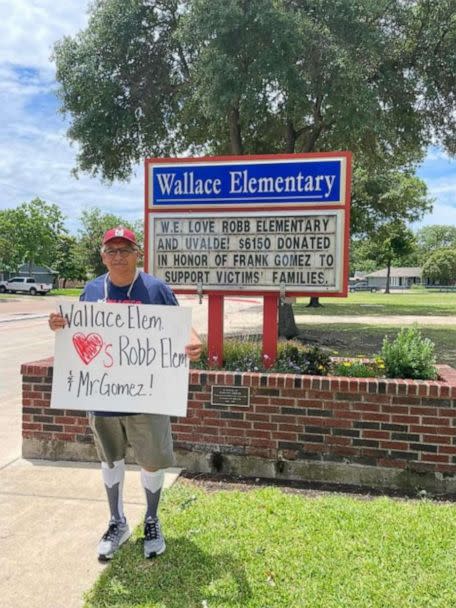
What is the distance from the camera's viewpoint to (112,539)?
3.14 meters

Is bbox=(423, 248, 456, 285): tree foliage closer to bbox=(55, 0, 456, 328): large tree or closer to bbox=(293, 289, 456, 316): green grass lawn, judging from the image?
bbox=(293, 289, 456, 316): green grass lawn

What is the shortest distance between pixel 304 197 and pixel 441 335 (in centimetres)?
1119

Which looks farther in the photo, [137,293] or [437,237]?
[437,237]

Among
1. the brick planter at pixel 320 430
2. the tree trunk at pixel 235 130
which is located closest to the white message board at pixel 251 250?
the brick planter at pixel 320 430

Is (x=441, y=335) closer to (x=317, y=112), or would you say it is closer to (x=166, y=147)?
(x=317, y=112)

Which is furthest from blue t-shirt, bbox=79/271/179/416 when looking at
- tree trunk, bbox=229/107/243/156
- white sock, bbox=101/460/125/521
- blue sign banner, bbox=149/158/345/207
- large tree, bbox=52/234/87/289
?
large tree, bbox=52/234/87/289

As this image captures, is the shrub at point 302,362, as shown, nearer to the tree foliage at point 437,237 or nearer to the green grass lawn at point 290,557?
the green grass lawn at point 290,557

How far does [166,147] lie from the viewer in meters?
13.4

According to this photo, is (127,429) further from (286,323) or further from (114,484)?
(286,323)

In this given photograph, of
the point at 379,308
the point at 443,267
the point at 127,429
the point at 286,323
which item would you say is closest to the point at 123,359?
the point at 127,429

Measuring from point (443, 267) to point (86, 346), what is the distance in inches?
3985

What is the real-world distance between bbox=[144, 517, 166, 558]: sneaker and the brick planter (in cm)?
131

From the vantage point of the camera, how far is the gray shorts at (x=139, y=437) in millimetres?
3074

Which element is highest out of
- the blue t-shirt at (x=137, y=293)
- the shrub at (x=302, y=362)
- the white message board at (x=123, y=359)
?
the blue t-shirt at (x=137, y=293)
